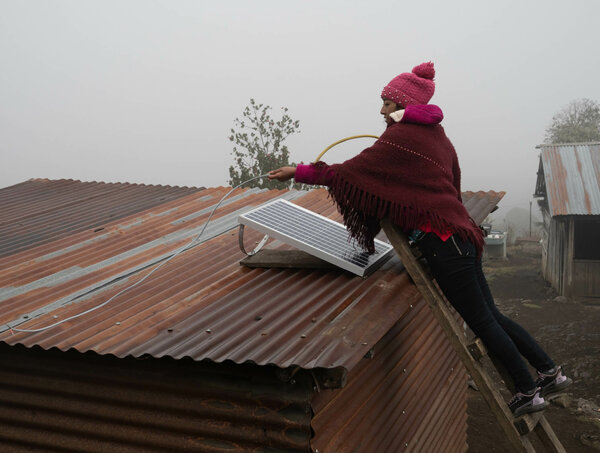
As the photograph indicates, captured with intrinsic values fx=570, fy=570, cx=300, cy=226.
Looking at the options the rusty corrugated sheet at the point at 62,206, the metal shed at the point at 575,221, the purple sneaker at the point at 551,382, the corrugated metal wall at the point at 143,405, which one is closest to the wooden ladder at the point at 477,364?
the purple sneaker at the point at 551,382

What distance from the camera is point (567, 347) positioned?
12594mm

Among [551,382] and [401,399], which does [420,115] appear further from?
[401,399]

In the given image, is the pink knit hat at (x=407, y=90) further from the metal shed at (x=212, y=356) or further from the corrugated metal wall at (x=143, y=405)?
the corrugated metal wall at (x=143, y=405)

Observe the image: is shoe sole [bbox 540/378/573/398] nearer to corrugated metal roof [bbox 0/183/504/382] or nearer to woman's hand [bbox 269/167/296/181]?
corrugated metal roof [bbox 0/183/504/382]

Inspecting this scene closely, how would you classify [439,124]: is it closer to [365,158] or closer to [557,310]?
[365,158]

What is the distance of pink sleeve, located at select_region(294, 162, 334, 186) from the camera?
361cm

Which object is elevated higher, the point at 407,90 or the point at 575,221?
the point at 407,90

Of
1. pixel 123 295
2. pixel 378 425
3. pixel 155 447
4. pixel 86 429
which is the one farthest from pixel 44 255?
pixel 378 425

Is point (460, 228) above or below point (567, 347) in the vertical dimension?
above

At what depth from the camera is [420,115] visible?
142 inches

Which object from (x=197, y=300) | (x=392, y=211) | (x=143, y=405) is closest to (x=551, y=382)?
(x=392, y=211)

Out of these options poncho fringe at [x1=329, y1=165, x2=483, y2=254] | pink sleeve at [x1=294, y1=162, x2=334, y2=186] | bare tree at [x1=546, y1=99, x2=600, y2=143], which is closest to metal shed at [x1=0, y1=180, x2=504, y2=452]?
poncho fringe at [x1=329, y1=165, x2=483, y2=254]

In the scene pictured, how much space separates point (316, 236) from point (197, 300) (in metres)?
1.03

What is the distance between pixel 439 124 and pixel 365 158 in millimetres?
636
